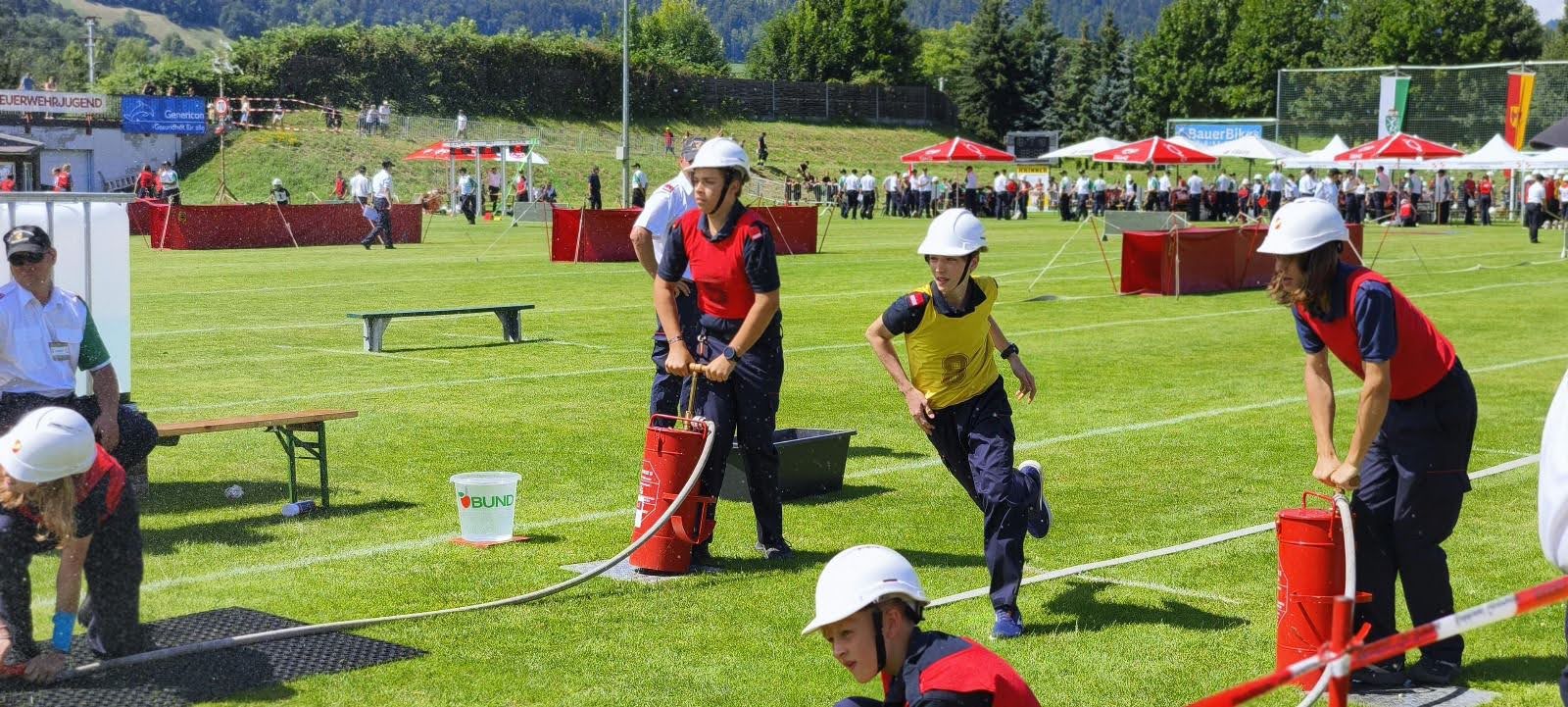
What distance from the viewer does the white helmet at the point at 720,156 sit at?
7.43 metres

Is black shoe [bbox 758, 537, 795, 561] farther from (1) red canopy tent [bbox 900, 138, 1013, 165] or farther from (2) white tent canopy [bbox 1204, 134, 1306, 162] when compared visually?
(2) white tent canopy [bbox 1204, 134, 1306, 162]

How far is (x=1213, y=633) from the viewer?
6723mm

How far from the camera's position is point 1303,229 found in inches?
215

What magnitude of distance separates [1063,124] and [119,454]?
9898 cm

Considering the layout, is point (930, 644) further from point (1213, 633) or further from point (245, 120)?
point (245, 120)

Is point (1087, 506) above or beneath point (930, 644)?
beneath

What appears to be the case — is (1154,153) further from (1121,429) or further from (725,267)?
(725,267)

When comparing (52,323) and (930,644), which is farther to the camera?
(52,323)

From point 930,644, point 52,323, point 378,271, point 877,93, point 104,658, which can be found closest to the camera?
point 930,644

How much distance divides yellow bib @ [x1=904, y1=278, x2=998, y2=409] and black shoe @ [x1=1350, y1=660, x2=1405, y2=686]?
1.95 meters

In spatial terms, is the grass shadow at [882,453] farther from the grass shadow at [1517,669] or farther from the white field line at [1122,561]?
the grass shadow at [1517,669]

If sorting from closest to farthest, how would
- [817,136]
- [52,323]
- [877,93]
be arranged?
[52,323], [817,136], [877,93]

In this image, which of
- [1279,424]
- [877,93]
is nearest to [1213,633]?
[1279,424]

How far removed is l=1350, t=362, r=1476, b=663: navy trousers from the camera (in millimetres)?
5801
